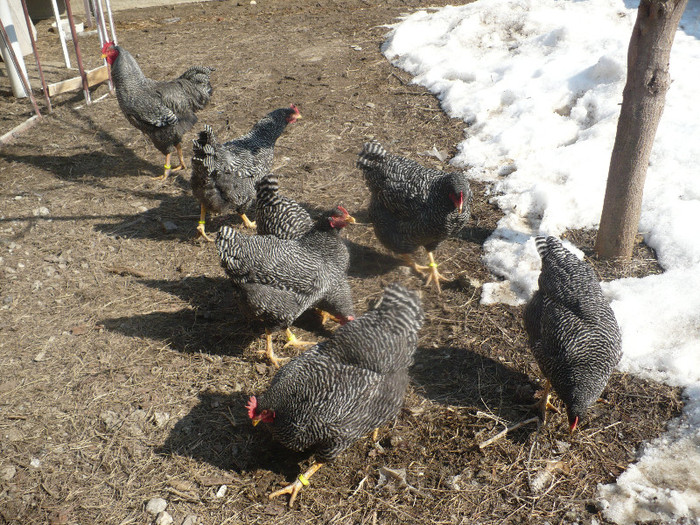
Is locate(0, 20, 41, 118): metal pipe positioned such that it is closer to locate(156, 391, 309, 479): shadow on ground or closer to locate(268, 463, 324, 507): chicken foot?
locate(156, 391, 309, 479): shadow on ground

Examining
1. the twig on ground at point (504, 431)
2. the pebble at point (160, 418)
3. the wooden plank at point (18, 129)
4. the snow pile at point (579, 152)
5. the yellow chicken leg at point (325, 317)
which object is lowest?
the yellow chicken leg at point (325, 317)

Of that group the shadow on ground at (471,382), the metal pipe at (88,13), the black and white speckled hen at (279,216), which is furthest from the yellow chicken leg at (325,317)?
the metal pipe at (88,13)

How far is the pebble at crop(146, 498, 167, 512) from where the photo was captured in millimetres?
3508

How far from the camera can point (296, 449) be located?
3.55 metres

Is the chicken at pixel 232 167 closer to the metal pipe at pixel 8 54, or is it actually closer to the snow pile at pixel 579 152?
the snow pile at pixel 579 152

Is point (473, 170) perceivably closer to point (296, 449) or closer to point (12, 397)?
point (296, 449)

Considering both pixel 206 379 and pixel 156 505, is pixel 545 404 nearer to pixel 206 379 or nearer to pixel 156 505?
pixel 206 379

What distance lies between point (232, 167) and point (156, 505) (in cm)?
341

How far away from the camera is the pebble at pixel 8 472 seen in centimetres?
366

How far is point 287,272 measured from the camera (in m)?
4.43

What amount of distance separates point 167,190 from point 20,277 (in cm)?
210

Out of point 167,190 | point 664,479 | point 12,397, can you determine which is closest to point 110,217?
point 167,190

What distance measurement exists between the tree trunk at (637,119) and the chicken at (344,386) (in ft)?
8.06

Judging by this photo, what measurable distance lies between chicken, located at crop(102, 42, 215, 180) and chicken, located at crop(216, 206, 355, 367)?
3.02 m
